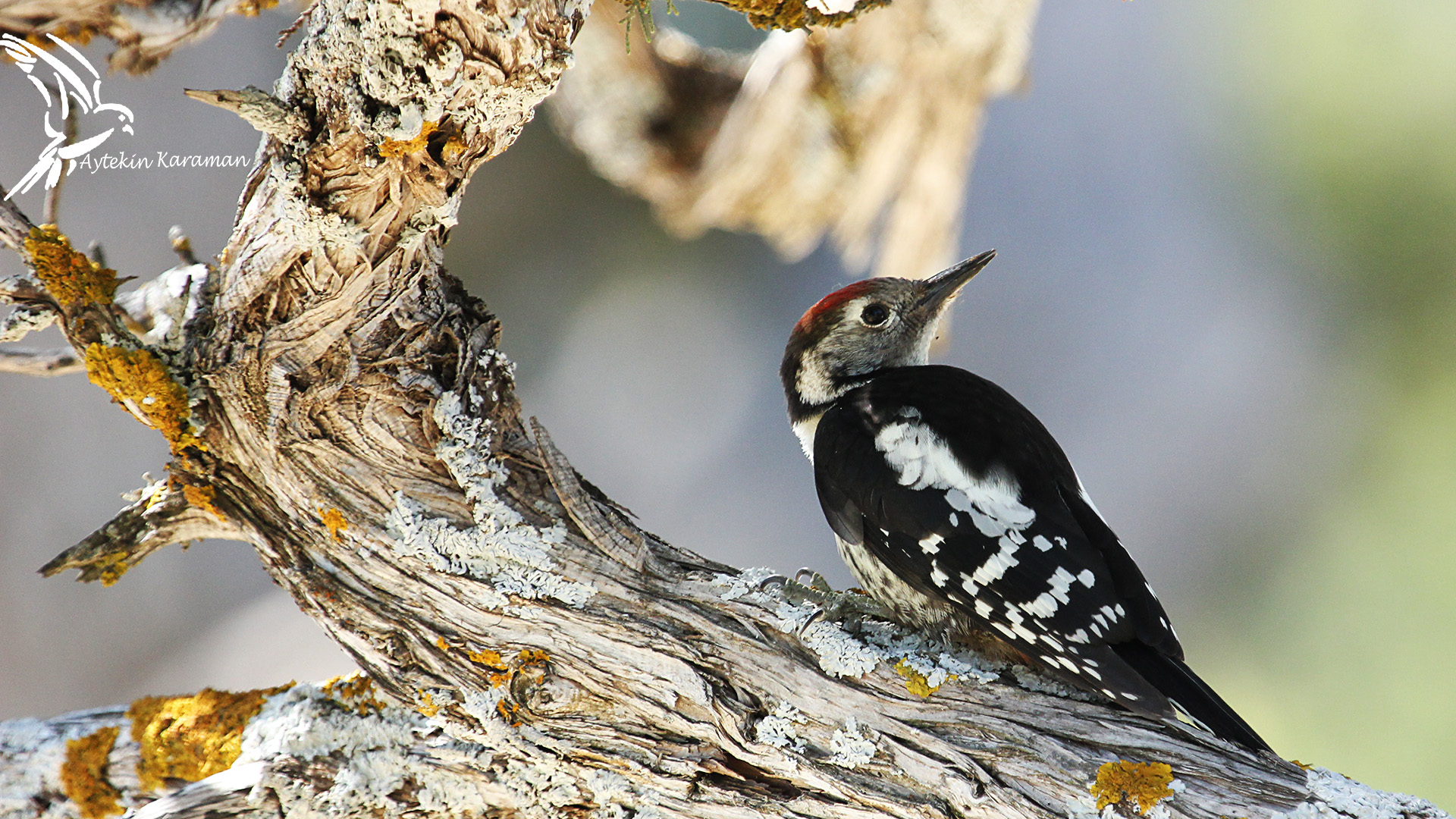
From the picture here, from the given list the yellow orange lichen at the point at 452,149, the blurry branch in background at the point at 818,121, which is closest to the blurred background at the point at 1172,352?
the blurry branch in background at the point at 818,121

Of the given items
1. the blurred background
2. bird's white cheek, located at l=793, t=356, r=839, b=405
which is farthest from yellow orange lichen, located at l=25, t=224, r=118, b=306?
the blurred background

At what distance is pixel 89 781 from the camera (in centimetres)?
180

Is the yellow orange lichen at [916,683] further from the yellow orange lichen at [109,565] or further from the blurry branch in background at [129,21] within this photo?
the blurry branch in background at [129,21]

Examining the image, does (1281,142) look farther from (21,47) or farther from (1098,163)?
(21,47)

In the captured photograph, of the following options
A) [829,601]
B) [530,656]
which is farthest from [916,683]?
[530,656]

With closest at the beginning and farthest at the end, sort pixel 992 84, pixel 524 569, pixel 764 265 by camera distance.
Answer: pixel 524 569, pixel 992 84, pixel 764 265

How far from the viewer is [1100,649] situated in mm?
1522

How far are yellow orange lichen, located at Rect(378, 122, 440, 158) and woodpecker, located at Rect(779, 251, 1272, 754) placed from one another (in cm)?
93

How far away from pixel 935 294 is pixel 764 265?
443 cm

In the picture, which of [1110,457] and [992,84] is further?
[1110,457]

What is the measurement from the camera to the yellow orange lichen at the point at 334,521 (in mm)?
1614

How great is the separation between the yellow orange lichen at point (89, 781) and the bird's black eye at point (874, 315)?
5.74 ft

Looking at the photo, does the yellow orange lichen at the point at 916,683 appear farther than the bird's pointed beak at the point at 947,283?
No

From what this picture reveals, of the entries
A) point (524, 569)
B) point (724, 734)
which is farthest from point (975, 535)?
point (524, 569)
